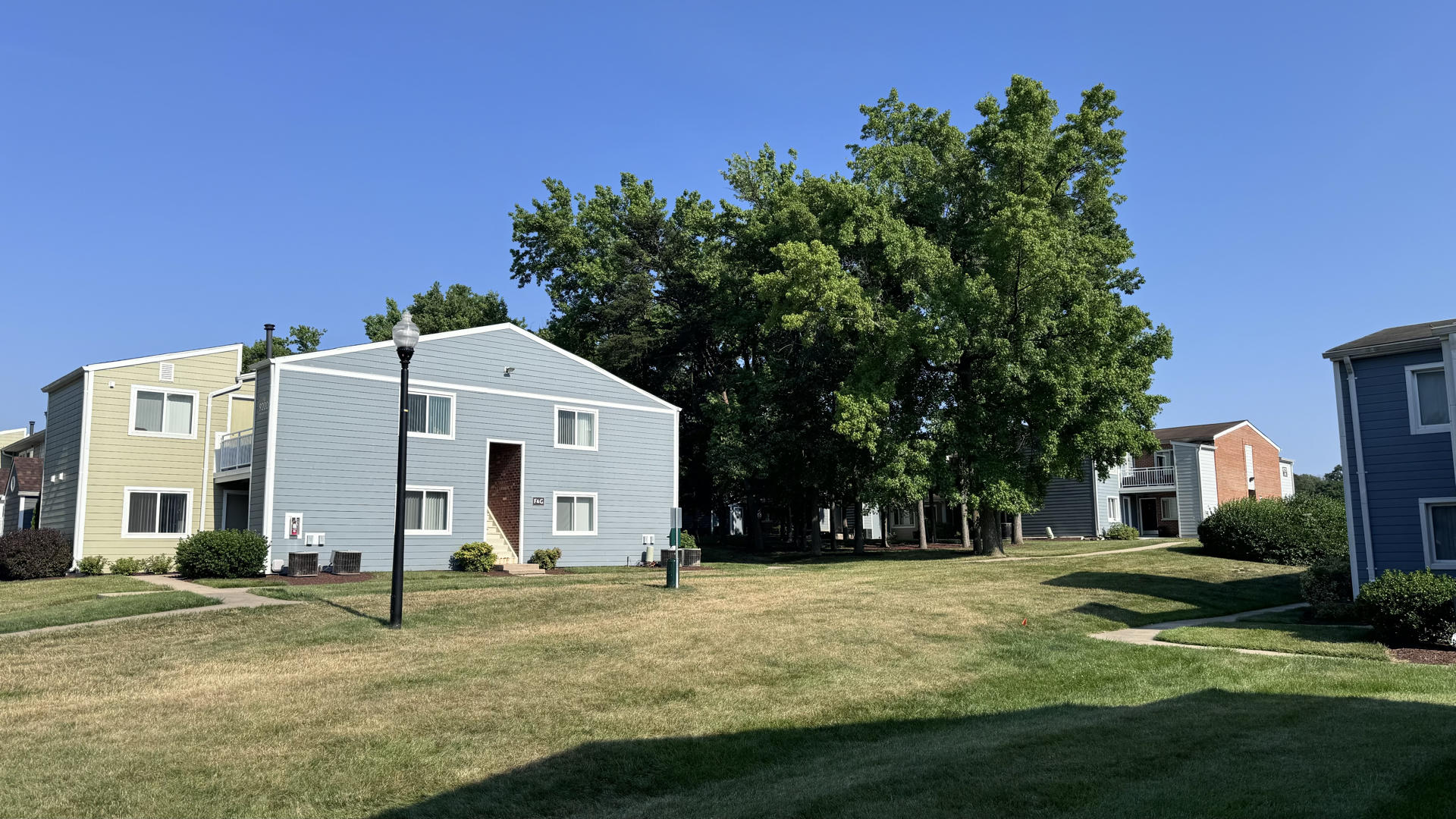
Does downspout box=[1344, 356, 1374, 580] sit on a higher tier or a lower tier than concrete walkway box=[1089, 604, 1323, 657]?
higher

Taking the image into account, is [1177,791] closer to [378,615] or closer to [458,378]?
[378,615]

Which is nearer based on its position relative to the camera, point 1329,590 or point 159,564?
point 1329,590

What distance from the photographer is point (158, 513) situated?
29.0m

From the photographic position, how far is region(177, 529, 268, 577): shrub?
22.9 m

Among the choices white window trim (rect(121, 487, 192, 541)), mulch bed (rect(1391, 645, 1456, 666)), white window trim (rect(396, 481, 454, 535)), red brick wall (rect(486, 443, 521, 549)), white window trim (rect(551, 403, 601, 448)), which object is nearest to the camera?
mulch bed (rect(1391, 645, 1456, 666))

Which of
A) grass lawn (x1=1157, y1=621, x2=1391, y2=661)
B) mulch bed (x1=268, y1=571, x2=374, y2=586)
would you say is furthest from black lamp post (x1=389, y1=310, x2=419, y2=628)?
grass lawn (x1=1157, y1=621, x2=1391, y2=661)

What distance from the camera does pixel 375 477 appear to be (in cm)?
2700

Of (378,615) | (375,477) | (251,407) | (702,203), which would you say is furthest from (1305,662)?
(702,203)

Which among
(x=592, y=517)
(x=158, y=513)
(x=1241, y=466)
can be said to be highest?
(x=1241, y=466)

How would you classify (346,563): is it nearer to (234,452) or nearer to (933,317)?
(234,452)

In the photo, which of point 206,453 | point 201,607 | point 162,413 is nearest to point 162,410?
point 162,413

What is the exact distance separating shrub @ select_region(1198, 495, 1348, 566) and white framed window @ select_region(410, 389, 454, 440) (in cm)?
2554

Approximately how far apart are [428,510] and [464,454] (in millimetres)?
1931

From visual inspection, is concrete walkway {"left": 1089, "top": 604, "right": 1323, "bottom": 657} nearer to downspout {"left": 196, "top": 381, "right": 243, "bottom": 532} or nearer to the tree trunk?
the tree trunk
